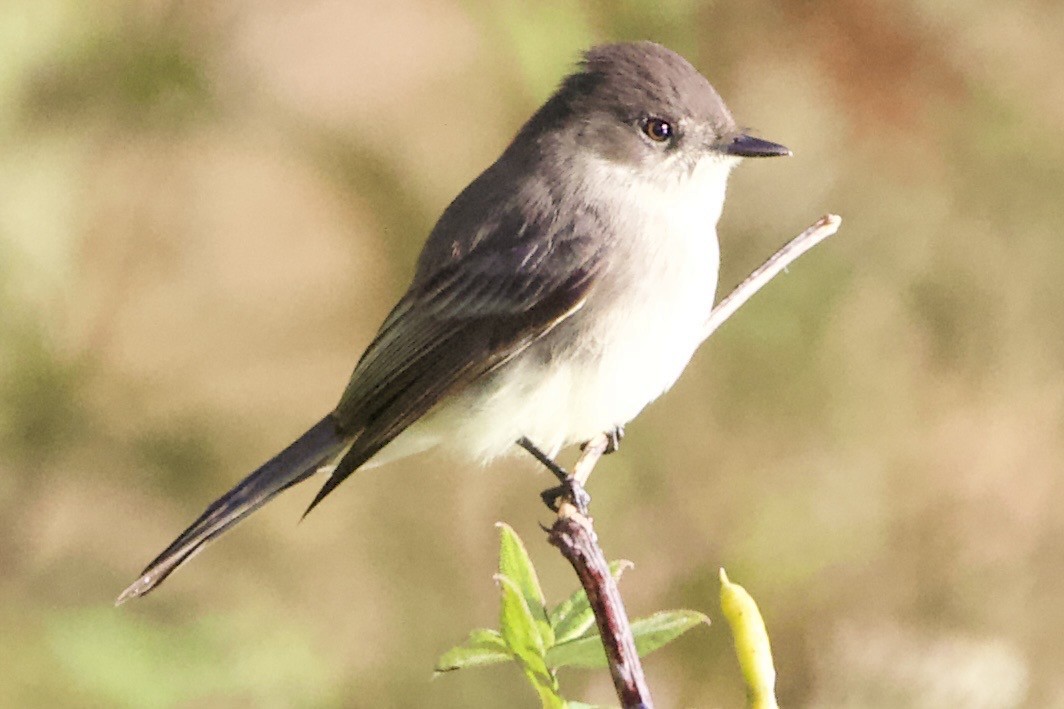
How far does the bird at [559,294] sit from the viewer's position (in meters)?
1.67

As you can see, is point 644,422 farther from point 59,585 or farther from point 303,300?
point 59,585

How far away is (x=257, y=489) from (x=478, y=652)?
3.08 feet

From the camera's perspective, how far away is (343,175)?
2297mm

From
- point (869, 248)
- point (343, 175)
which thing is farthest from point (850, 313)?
point (343, 175)

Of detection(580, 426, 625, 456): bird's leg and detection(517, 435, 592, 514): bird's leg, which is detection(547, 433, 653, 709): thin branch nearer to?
detection(517, 435, 592, 514): bird's leg

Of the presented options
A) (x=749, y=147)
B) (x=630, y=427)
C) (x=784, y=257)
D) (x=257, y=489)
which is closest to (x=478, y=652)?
(x=784, y=257)

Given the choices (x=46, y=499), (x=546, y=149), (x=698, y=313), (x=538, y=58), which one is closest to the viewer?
(x=698, y=313)

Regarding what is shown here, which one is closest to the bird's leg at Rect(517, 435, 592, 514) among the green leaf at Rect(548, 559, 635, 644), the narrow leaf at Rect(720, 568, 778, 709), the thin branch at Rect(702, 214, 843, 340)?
the thin branch at Rect(702, 214, 843, 340)

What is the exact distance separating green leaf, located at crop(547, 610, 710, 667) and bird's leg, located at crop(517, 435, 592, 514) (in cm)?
73

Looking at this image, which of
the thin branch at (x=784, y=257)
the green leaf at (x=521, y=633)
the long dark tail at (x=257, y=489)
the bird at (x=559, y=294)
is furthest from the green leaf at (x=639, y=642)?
the long dark tail at (x=257, y=489)

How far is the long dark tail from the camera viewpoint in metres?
1.64

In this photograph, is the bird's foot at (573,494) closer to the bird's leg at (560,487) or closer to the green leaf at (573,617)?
the bird's leg at (560,487)

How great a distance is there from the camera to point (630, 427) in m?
2.18

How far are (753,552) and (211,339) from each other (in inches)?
45.6
